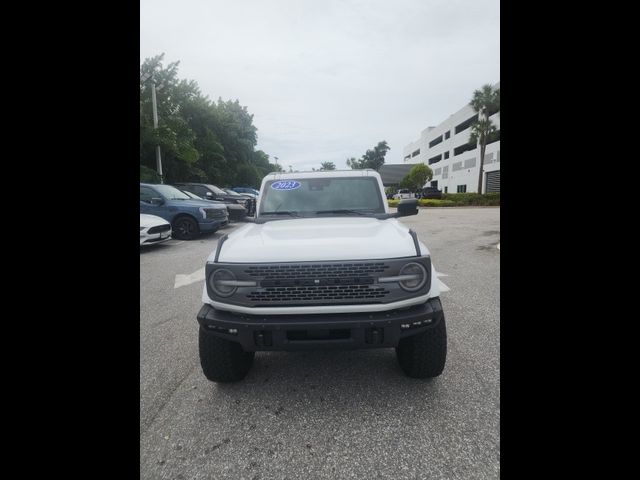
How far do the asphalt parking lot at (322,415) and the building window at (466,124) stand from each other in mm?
50873

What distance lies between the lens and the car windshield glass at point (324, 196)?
3312 mm

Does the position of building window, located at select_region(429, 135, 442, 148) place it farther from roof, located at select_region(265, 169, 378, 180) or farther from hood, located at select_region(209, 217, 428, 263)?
hood, located at select_region(209, 217, 428, 263)

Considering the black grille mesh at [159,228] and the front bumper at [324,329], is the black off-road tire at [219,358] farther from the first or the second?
the black grille mesh at [159,228]

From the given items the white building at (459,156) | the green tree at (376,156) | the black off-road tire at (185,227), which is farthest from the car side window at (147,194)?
the green tree at (376,156)

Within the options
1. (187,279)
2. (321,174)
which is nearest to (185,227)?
(187,279)

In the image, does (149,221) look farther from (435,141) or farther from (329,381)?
(435,141)

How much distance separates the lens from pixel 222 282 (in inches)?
79.1

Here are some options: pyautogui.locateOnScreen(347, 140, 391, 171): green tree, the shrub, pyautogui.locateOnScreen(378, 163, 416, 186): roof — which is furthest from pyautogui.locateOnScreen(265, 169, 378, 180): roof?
pyautogui.locateOnScreen(347, 140, 391, 171): green tree

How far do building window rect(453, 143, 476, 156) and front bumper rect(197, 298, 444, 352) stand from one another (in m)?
50.8
